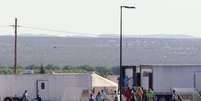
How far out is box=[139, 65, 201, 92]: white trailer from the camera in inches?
2078

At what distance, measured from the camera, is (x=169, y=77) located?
53.1 meters

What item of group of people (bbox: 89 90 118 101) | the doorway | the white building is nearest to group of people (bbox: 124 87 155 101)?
group of people (bbox: 89 90 118 101)

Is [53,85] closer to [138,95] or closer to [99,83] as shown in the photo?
[99,83]

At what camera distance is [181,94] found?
170ft

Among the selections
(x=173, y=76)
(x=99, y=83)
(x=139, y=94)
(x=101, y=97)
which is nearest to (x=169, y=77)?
(x=173, y=76)

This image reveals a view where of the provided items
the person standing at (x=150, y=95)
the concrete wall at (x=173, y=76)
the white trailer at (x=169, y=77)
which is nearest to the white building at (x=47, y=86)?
the white trailer at (x=169, y=77)

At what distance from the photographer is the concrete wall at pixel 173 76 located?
2080 inches

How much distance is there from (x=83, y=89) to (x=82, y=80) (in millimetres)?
970

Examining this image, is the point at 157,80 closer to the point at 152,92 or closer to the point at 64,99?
the point at 152,92

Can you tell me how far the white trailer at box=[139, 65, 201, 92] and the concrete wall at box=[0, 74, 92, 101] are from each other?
13.5 ft

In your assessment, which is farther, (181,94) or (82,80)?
(82,80)

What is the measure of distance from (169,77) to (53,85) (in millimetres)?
7415

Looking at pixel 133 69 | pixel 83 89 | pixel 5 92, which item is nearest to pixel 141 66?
pixel 133 69

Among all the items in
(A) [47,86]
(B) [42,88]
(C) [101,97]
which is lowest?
Result: (C) [101,97]
